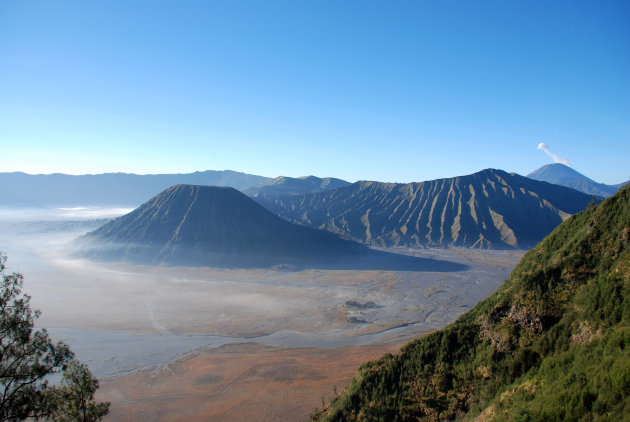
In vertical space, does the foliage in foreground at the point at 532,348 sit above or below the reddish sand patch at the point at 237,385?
above

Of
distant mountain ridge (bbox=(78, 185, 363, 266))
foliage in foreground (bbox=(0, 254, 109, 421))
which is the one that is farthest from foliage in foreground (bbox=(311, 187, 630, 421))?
distant mountain ridge (bbox=(78, 185, 363, 266))

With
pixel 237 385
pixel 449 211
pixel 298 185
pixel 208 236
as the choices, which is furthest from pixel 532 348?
pixel 298 185

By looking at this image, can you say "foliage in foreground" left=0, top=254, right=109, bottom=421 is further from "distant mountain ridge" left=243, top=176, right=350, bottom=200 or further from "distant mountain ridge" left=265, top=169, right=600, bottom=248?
"distant mountain ridge" left=243, top=176, right=350, bottom=200

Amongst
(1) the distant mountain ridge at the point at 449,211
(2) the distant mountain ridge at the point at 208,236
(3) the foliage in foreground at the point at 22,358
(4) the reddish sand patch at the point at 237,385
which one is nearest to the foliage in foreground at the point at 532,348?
(4) the reddish sand patch at the point at 237,385

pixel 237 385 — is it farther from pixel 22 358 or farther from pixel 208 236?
pixel 208 236

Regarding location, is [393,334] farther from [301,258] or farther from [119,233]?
[119,233]

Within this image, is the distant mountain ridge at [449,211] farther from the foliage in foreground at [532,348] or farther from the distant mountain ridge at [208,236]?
the foliage in foreground at [532,348]

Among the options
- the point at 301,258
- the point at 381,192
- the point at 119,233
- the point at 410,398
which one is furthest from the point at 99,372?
the point at 381,192
